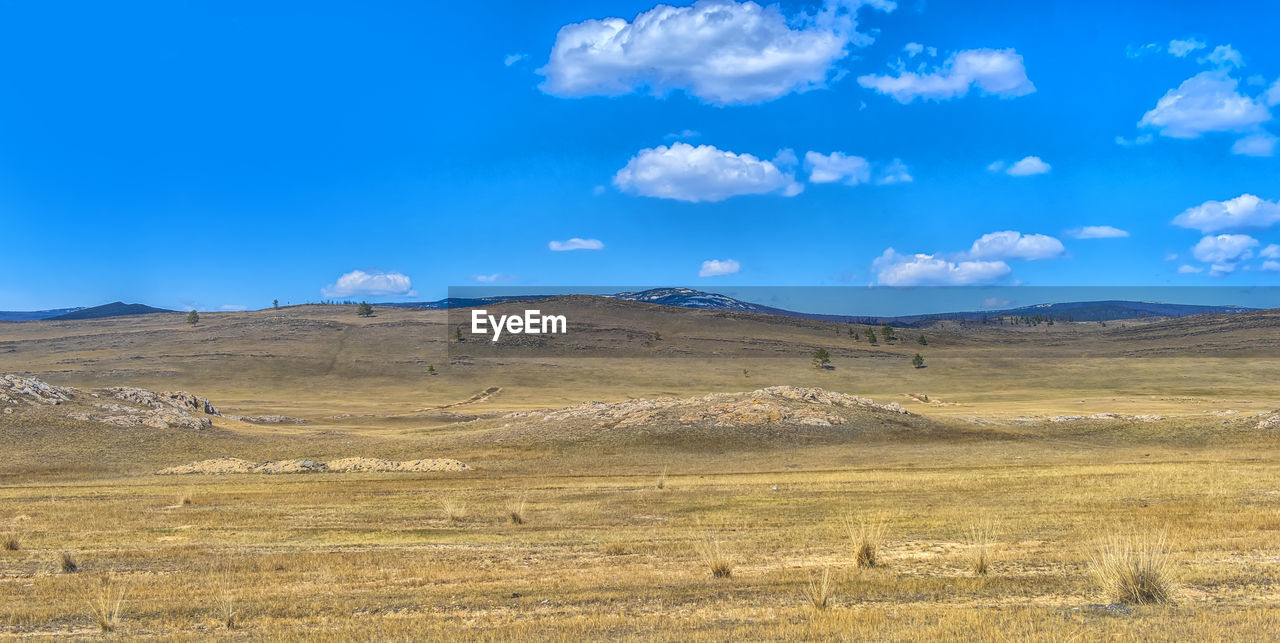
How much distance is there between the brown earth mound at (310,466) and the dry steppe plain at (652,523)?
1.26 metres

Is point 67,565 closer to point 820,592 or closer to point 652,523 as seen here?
point 652,523

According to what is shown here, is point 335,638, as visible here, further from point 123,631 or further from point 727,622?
point 727,622

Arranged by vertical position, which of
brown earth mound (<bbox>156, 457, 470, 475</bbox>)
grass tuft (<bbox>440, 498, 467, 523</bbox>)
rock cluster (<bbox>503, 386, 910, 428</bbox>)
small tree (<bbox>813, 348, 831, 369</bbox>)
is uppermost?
small tree (<bbox>813, 348, 831, 369</bbox>)

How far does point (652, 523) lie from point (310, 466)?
2401 centimetres

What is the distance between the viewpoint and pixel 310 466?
39219 millimetres

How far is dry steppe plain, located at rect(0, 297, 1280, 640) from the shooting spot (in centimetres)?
1109

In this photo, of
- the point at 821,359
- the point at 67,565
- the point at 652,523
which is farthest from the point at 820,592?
the point at 821,359

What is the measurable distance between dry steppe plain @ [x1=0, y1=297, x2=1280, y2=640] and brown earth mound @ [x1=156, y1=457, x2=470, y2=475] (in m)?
1.26

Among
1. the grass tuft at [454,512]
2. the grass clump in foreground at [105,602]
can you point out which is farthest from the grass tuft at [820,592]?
the grass tuft at [454,512]

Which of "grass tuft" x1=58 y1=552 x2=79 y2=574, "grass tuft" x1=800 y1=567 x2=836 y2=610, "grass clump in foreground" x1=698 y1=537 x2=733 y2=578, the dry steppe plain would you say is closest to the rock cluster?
the dry steppe plain

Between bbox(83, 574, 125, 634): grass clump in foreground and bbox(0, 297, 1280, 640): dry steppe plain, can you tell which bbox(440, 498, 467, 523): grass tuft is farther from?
bbox(83, 574, 125, 634): grass clump in foreground

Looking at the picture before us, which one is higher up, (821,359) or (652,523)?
(821,359)

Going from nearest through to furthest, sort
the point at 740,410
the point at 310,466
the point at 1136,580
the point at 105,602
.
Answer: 1. the point at 1136,580
2. the point at 105,602
3. the point at 310,466
4. the point at 740,410

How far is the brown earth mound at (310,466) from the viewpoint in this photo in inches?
1507
